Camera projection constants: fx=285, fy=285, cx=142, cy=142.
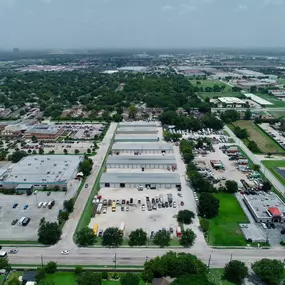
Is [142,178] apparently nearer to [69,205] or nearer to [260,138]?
[69,205]

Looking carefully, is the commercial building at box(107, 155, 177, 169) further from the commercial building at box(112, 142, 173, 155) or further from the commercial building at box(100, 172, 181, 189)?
the commercial building at box(112, 142, 173, 155)

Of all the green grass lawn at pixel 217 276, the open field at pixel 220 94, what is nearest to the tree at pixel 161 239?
the green grass lawn at pixel 217 276

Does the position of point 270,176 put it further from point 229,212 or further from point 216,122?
point 216,122

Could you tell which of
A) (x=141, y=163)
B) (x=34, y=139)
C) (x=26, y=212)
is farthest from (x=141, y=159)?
(x=34, y=139)

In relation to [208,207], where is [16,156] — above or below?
below

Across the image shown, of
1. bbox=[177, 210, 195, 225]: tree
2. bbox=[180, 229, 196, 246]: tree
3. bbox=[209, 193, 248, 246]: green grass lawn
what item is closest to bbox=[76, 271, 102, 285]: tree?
bbox=[180, 229, 196, 246]: tree

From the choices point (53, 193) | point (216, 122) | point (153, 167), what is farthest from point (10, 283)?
point (216, 122)

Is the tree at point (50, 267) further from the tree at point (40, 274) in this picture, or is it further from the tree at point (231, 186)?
the tree at point (231, 186)
